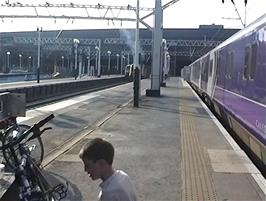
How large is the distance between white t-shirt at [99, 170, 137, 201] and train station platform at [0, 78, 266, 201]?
142 inches

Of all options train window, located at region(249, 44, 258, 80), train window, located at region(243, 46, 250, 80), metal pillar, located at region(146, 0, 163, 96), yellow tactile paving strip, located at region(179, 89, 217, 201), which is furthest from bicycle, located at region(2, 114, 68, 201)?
metal pillar, located at region(146, 0, 163, 96)

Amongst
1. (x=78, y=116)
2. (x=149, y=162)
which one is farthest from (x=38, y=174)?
(x=78, y=116)

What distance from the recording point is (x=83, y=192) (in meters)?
7.38

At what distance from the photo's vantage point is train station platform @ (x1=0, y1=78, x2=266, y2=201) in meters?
7.44

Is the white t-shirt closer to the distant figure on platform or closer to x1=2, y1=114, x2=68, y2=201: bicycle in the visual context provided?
the distant figure on platform

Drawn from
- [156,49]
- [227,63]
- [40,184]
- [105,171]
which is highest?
[156,49]

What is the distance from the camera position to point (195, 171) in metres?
8.83

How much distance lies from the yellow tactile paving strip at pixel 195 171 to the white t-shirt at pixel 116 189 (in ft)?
11.9

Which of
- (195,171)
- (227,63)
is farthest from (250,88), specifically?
(227,63)

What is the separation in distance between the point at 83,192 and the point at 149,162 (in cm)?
251

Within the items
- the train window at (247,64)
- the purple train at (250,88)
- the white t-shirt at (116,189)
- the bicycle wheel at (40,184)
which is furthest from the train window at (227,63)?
the white t-shirt at (116,189)

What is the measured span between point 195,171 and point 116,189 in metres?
5.50

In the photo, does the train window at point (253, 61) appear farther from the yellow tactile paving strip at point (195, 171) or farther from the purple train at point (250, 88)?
the yellow tactile paving strip at point (195, 171)

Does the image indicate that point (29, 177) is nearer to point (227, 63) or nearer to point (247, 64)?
point (247, 64)
